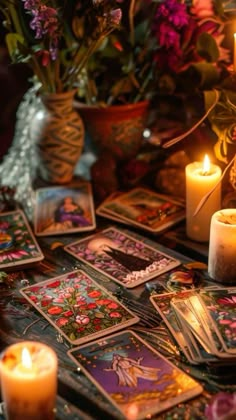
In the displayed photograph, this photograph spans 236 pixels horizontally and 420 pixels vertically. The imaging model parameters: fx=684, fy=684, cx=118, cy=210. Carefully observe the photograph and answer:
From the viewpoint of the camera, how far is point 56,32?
1.38 metres

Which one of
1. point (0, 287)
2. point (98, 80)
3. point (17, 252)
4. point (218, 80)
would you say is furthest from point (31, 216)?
point (218, 80)

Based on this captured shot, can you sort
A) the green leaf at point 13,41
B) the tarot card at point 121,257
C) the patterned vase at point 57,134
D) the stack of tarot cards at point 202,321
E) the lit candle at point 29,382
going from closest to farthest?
the lit candle at point 29,382 → the stack of tarot cards at point 202,321 → the tarot card at point 121,257 → the green leaf at point 13,41 → the patterned vase at point 57,134

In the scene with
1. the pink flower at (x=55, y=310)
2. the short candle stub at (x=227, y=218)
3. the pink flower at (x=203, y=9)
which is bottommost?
the pink flower at (x=55, y=310)

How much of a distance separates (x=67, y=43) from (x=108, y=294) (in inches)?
24.1

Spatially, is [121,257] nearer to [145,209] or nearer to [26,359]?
[145,209]

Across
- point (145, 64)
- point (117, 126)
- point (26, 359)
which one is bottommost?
point (26, 359)

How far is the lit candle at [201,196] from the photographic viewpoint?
54.2 inches

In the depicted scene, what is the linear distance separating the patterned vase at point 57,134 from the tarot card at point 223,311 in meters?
0.53

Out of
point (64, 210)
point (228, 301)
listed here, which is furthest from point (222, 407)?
point (64, 210)

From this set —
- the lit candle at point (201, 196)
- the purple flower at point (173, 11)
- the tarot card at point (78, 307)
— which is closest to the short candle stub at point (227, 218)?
the lit candle at point (201, 196)

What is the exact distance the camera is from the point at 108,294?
4.05 ft

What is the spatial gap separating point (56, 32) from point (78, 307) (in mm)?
559

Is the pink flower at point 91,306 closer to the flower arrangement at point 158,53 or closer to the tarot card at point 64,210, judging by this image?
the tarot card at point 64,210

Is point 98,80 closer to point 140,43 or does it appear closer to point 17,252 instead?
point 140,43
